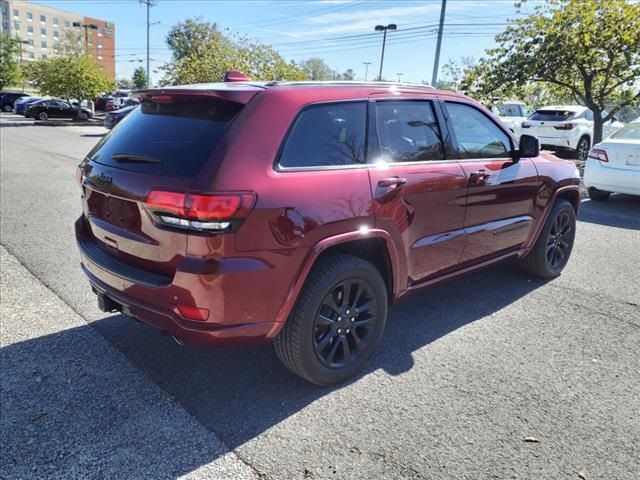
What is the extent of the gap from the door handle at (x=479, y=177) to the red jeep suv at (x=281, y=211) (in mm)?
29

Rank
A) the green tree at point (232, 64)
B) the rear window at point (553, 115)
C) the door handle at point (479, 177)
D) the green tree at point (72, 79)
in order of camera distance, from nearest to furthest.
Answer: the door handle at point (479, 177), the rear window at point (553, 115), the green tree at point (232, 64), the green tree at point (72, 79)

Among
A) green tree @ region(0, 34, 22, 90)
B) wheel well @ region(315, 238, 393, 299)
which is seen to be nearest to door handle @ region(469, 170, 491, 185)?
wheel well @ region(315, 238, 393, 299)

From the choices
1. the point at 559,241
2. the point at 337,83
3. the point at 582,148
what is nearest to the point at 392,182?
the point at 337,83

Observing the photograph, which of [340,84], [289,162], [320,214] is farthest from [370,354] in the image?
[340,84]

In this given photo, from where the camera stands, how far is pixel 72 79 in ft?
101

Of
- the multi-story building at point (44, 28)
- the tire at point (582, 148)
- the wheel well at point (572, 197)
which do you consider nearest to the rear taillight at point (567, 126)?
the tire at point (582, 148)

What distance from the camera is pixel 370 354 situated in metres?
3.27

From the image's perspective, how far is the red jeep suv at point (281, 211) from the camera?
2469mm

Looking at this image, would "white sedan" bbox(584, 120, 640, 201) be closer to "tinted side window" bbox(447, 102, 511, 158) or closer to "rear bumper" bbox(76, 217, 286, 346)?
"tinted side window" bbox(447, 102, 511, 158)

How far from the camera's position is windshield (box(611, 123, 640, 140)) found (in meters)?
8.65

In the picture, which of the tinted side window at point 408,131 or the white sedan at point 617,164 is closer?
the tinted side window at point 408,131

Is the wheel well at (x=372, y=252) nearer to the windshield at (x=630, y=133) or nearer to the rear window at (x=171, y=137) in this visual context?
the rear window at (x=171, y=137)

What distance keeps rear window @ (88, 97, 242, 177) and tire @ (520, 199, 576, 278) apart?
3425 mm

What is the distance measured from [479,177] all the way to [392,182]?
1059 millimetres
